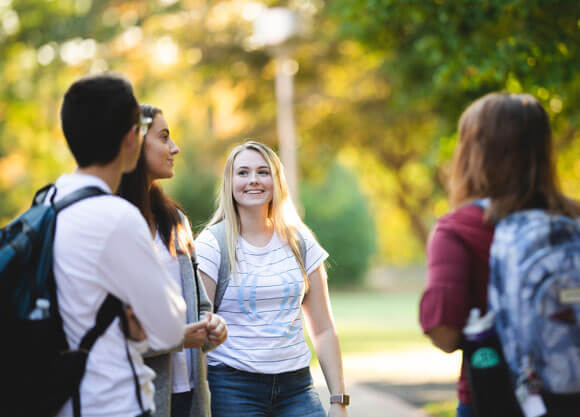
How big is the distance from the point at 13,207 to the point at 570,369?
36.6 metres

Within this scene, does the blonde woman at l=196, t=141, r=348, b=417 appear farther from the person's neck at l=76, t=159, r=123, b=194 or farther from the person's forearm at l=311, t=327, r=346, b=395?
the person's neck at l=76, t=159, r=123, b=194

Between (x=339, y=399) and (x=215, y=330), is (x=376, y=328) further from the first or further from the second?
(x=215, y=330)

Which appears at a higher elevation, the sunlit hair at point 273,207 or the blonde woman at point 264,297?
the sunlit hair at point 273,207

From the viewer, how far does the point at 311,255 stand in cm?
405

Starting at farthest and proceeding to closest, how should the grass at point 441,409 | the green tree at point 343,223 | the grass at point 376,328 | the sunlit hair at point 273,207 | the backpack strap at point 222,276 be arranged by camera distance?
the green tree at point 343,223
the grass at point 376,328
the grass at point 441,409
the sunlit hair at point 273,207
the backpack strap at point 222,276

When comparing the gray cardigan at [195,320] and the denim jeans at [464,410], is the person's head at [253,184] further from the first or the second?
the denim jeans at [464,410]

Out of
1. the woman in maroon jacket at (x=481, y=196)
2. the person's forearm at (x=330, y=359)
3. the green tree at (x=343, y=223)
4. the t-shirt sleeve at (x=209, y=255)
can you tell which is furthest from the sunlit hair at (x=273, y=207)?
the green tree at (x=343, y=223)

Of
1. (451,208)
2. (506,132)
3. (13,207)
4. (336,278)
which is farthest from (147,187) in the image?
(336,278)

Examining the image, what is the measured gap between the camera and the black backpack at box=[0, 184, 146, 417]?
2.21 meters

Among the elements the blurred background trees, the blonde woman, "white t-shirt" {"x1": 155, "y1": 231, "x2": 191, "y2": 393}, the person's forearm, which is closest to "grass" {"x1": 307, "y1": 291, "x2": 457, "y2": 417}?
the blurred background trees

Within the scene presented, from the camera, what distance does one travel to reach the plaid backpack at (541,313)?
96.8 inches

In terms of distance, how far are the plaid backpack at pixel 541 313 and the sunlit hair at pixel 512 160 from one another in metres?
0.15

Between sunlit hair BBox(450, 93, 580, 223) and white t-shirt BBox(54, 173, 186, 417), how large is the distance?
112 cm

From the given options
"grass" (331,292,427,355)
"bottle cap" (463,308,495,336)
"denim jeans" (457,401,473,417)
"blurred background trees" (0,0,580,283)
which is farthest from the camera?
"grass" (331,292,427,355)
